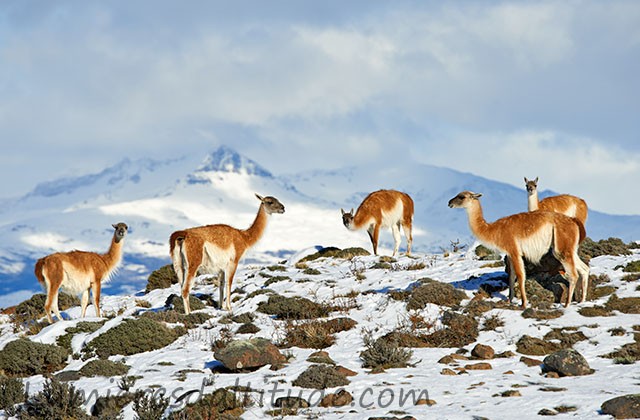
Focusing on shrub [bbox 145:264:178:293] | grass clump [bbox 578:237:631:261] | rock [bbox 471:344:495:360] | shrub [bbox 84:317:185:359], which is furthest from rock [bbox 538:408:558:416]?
shrub [bbox 145:264:178:293]

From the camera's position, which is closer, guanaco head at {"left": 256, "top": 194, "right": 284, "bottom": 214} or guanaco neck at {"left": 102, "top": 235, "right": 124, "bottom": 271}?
guanaco neck at {"left": 102, "top": 235, "right": 124, "bottom": 271}

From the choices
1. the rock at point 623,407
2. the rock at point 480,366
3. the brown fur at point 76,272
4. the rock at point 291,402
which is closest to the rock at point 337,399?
the rock at point 291,402

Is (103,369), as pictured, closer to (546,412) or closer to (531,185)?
(546,412)

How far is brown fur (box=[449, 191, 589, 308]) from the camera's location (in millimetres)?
14953

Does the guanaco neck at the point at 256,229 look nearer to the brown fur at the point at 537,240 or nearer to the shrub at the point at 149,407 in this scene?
the brown fur at the point at 537,240

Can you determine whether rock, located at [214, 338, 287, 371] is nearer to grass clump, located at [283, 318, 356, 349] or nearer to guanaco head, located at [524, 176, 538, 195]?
grass clump, located at [283, 318, 356, 349]

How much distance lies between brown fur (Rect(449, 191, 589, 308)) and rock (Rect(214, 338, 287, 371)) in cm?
556

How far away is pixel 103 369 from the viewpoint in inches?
507

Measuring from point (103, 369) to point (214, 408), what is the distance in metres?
3.47

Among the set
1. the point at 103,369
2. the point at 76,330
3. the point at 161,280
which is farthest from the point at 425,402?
the point at 161,280

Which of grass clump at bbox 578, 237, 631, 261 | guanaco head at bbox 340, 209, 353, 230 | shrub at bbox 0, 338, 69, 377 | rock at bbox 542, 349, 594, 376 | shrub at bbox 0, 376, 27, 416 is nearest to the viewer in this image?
rock at bbox 542, 349, 594, 376

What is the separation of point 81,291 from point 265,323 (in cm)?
544

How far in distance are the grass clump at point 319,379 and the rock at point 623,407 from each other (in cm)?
391

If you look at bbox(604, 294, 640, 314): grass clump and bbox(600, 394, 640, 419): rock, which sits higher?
bbox(604, 294, 640, 314): grass clump
